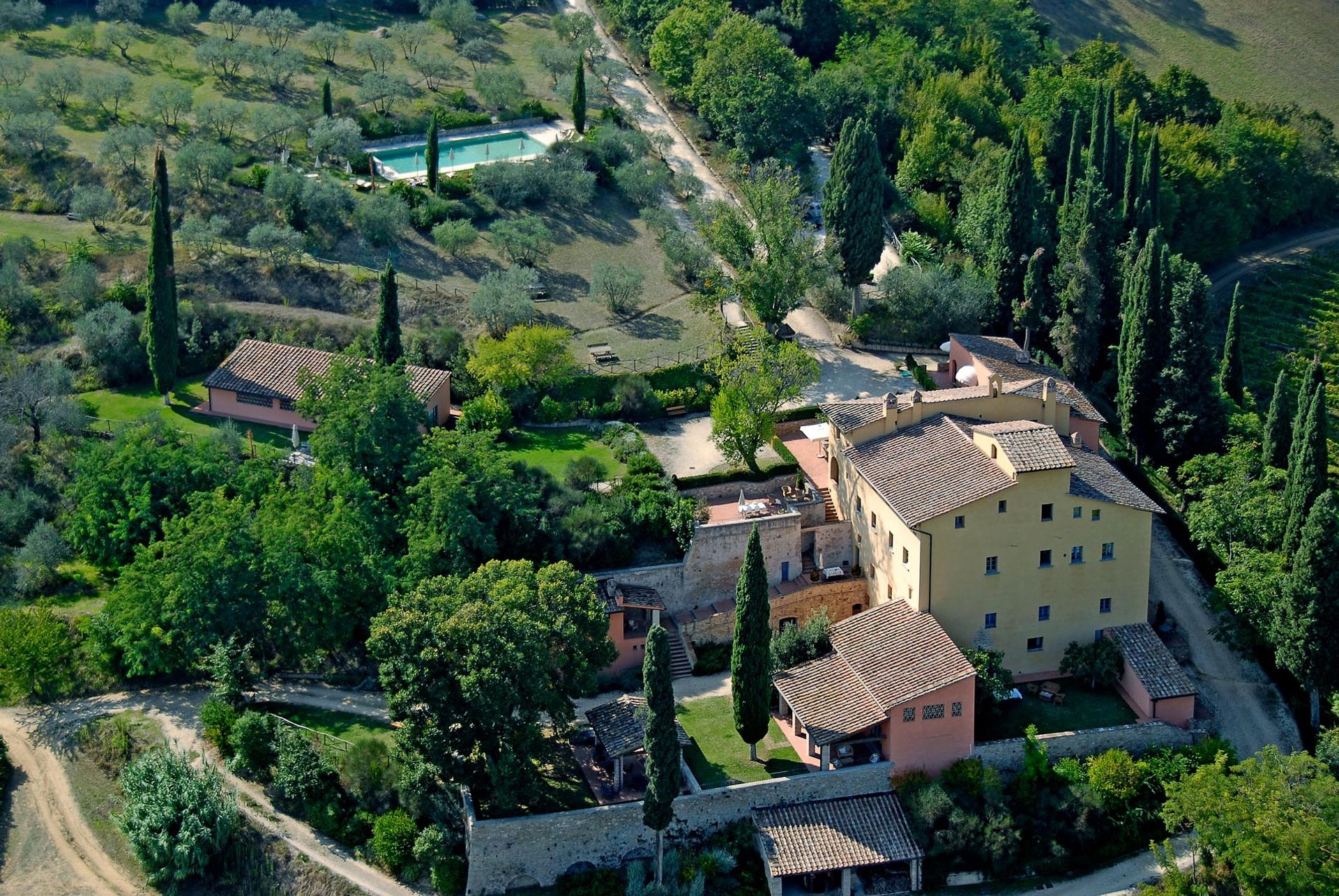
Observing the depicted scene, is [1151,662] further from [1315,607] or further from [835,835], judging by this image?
[835,835]

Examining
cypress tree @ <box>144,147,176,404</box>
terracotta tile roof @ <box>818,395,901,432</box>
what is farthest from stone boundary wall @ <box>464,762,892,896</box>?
cypress tree @ <box>144,147,176,404</box>

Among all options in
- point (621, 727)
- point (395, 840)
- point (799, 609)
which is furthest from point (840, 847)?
point (395, 840)

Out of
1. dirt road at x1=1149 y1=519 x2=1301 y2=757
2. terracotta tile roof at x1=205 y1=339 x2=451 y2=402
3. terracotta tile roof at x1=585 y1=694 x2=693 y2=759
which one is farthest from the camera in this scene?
terracotta tile roof at x1=205 y1=339 x2=451 y2=402

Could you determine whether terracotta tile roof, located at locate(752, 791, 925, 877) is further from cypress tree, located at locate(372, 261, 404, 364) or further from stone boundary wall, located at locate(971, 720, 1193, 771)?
cypress tree, located at locate(372, 261, 404, 364)

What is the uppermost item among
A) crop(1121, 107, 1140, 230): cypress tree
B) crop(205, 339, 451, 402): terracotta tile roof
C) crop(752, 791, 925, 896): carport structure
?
crop(1121, 107, 1140, 230): cypress tree

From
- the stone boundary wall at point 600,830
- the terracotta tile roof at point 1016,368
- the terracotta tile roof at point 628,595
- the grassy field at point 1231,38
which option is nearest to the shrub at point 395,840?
the stone boundary wall at point 600,830

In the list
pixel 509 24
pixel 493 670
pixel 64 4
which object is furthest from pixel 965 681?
pixel 64 4

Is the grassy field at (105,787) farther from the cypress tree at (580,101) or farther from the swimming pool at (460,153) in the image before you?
the cypress tree at (580,101)
